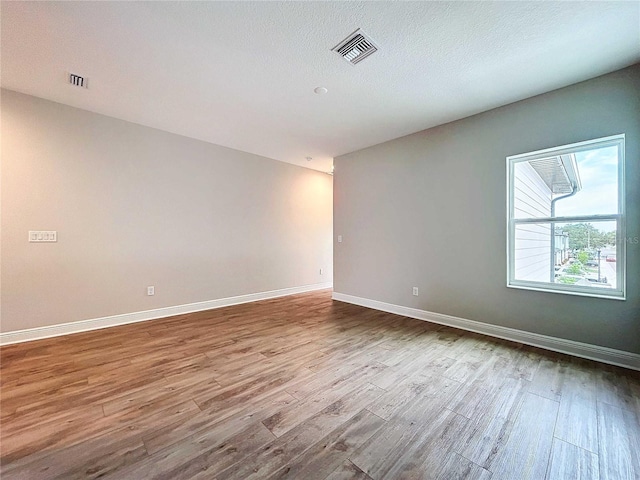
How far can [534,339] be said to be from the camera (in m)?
2.84

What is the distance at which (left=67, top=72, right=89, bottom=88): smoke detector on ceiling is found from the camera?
2.55 meters

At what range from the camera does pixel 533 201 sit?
9.89ft

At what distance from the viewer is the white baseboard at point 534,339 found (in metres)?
2.38

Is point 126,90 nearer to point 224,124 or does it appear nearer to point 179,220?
point 224,124

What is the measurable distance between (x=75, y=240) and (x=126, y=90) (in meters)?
1.97

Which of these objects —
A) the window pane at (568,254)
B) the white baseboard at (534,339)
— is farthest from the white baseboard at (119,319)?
the window pane at (568,254)

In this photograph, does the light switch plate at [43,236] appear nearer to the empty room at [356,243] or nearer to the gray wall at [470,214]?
the empty room at [356,243]

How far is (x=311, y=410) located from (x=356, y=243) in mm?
3282

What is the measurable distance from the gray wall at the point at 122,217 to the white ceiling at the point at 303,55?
0.50 metres

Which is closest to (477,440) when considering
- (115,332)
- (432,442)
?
(432,442)

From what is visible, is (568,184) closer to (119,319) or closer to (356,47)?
(356,47)

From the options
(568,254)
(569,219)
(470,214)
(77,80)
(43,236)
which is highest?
(77,80)

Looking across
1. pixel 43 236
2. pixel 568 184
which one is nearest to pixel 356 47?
pixel 568 184

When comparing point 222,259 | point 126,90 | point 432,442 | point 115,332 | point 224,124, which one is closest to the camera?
point 432,442
